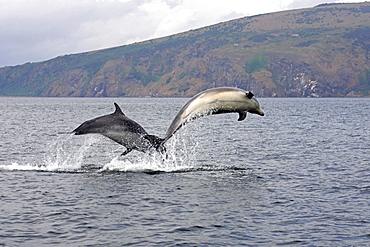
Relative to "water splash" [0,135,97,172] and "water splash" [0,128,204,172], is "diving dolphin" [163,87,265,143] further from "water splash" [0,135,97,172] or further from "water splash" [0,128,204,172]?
"water splash" [0,135,97,172]

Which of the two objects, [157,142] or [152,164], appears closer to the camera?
[157,142]

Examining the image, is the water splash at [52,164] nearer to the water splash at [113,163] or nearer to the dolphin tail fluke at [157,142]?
the water splash at [113,163]

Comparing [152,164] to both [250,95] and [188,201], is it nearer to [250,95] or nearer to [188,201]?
[188,201]

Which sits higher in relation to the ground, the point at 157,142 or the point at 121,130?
the point at 121,130

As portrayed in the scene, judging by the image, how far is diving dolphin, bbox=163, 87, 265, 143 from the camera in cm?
2322

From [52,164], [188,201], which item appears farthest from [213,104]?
[52,164]

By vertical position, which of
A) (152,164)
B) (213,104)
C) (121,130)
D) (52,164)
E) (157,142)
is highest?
(213,104)

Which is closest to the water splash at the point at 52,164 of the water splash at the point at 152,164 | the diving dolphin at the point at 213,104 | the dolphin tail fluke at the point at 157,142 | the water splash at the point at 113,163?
the water splash at the point at 113,163

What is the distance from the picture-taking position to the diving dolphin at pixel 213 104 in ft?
76.2

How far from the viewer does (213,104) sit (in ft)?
77.5

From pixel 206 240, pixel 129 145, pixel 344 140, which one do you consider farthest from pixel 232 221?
pixel 344 140

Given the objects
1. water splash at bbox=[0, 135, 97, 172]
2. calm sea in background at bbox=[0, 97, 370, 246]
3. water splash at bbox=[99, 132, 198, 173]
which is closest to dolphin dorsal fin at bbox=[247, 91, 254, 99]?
calm sea in background at bbox=[0, 97, 370, 246]

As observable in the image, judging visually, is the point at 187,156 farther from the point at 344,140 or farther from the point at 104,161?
the point at 344,140

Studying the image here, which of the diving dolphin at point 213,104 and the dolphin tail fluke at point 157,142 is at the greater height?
the diving dolphin at point 213,104
